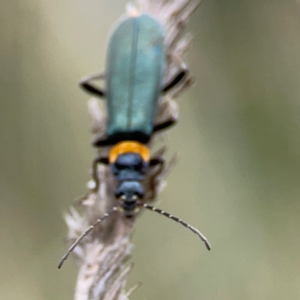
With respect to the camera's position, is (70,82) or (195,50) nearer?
(70,82)

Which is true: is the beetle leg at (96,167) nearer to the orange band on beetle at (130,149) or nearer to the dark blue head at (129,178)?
the dark blue head at (129,178)

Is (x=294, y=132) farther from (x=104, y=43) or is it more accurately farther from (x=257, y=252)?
(x=104, y=43)

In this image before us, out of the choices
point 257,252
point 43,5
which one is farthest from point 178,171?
point 43,5

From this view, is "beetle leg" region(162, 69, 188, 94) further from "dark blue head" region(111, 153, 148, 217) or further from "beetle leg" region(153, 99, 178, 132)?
"dark blue head" region(111, 153, 148, 217)

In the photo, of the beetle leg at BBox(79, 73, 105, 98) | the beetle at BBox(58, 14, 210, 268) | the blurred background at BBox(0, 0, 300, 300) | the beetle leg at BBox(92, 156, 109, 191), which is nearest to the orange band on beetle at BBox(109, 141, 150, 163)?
the beetle at BBox(58, 14, 210, 268)

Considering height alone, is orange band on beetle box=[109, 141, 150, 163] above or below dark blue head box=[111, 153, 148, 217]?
above

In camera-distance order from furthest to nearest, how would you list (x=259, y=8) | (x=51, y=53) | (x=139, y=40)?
1. (x=259, y=8)
2. (x=51, y=53)
3. (x=139, y=40)

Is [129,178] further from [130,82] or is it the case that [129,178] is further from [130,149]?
[130,82]
